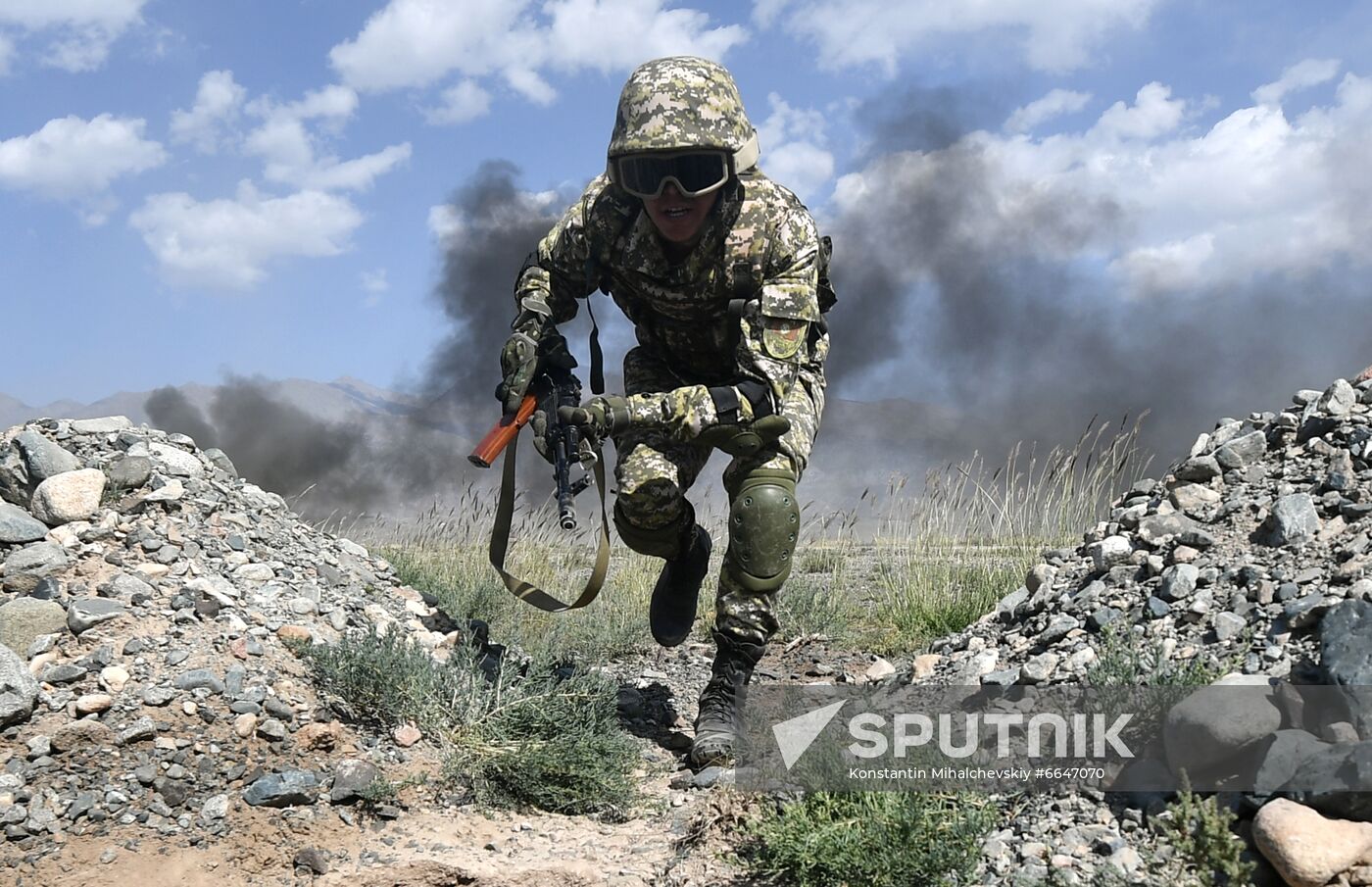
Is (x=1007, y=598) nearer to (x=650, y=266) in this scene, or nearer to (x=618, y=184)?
(x=650, y=266)

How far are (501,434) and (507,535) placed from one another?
586mm

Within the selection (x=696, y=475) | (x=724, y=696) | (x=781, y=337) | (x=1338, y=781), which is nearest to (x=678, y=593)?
(x=696, y=475)

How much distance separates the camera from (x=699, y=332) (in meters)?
4.67

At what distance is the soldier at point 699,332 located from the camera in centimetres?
415

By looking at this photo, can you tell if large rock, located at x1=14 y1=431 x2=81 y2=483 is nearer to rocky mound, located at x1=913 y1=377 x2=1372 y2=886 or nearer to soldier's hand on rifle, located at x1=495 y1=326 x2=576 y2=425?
soldier's hand on rifle, located at x1=495 y1=326 x2=576 y2=425

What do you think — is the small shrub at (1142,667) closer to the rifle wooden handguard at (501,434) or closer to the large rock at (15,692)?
the rifle wooden handguard at (501,434)

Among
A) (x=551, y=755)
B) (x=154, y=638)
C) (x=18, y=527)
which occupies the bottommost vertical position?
(x=551, y=755)

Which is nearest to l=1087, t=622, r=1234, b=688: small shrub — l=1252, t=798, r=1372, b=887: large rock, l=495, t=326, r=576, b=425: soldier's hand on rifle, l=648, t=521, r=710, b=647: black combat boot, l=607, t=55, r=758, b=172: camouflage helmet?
l=1252, t=798, r=1372, b=887: large rock

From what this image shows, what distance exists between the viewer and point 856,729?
3.66 metres

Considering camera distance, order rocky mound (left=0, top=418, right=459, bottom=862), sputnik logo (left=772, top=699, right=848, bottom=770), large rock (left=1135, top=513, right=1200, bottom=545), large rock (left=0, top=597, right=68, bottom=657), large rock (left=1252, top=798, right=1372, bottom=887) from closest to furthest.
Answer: large rock (left=1252, top=798, right=1372, bottom=887), rocky mound (left=0, top=418, right=459, bottom=862), sputnik logo (left=772, top=699, right=848, bottom=770), large rock (left=0, top=597, right=68, bottom=657), large rock (left=1135, top=513, right=1200, bottom=545)

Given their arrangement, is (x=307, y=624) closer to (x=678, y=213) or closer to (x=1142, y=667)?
(x=678, y=213)

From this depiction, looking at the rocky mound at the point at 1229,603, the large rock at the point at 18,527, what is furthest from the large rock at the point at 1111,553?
the large rock at the point at 18,527

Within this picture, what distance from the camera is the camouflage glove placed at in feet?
13.6

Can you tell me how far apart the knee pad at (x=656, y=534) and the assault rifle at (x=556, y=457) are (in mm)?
81
